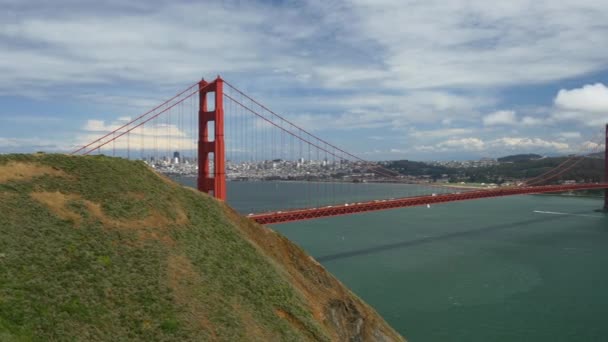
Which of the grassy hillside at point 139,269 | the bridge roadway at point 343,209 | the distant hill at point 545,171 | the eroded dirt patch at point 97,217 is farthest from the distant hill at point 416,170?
the eroded dirt patch at point 97,217

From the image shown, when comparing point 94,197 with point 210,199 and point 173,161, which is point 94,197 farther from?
point 173,161

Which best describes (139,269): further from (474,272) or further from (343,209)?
(474,272)

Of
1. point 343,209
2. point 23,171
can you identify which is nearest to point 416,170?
point 343,209

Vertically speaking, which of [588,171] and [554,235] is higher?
[588,171]

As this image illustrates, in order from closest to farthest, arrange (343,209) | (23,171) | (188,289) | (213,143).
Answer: (188,289)
(23,171)
(213,143)
(343,209)

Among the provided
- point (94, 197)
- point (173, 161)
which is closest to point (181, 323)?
point (94, 197)

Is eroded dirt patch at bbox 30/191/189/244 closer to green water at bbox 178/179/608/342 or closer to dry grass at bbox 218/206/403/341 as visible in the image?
dry grass at bbox 218/206/403/341

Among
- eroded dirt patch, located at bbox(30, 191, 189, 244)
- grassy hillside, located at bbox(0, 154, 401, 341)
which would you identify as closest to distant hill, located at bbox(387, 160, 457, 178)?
grassy hillside, located at bbox(0, 154, 401, 341)
